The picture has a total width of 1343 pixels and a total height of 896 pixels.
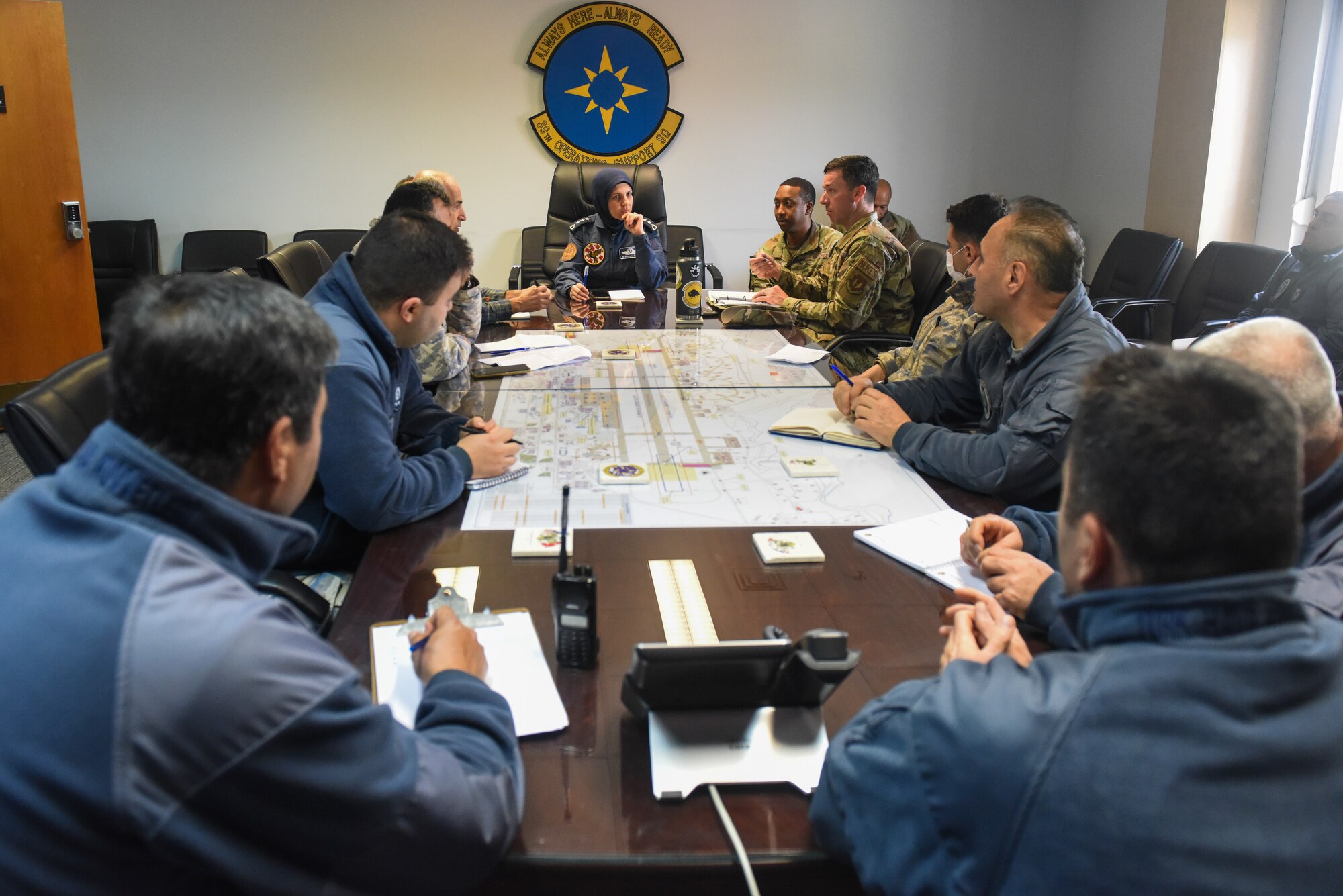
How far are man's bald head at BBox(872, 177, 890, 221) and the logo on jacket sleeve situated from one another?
4.09 feet

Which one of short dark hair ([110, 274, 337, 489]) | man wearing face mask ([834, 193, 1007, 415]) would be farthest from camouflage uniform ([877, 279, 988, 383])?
short dark hair ([110, 274, 337, 489])

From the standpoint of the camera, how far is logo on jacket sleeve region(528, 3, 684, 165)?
5523mm

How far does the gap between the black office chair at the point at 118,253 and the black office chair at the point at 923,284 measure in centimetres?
409

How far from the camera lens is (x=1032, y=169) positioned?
592 centimetres

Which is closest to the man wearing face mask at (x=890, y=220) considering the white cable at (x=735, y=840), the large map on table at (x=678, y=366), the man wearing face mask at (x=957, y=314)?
the large map on table at (x=678, y=366)

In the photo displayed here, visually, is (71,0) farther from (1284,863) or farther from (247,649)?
(1284,863)

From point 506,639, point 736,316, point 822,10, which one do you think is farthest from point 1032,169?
point 506,639

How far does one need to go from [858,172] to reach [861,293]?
0.64 metres

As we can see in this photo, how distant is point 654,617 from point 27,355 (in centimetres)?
427

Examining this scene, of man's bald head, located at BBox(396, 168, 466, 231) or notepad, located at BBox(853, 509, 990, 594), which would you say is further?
man's bald head, located at BBox(396, 168, 466, 231)

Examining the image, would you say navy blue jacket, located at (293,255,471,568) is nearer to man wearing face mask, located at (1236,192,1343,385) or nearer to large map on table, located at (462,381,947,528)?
large map on table, located at (462,381,947,528)

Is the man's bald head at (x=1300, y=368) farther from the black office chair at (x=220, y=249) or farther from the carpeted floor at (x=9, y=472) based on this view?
the black office chair at (x=220, y=249)

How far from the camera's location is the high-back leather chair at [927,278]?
12.9 feet

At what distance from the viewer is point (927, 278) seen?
3.99 m
